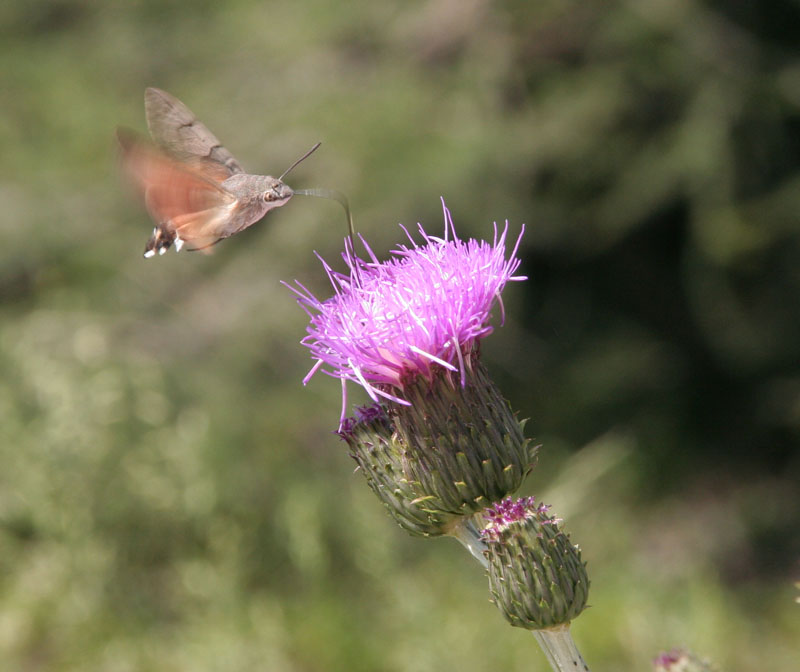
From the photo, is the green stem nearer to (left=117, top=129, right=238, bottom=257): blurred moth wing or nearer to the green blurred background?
(left=117, top=129, right=238, bottom=257): blurred moth wing

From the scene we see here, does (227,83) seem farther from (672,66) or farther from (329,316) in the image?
(329,316)

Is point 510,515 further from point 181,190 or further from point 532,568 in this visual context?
point 181,190

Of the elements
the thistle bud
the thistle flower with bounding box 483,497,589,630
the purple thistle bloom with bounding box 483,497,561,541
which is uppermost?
the thistle bud

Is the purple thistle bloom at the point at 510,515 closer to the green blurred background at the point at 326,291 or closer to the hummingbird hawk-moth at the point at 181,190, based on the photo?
the hummingbird hawk-moth at the point at 181,190

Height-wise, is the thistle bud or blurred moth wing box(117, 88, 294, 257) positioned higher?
blurred moth wing box(117, 88, 294, 257)

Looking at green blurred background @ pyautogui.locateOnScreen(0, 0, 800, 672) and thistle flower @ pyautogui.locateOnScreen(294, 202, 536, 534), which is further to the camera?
green blurred background @ pyautogui.locateOnScreen(0, 0, 800, 672)

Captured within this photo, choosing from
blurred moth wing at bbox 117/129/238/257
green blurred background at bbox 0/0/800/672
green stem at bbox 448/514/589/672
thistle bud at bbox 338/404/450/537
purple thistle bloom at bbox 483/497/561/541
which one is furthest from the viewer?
green blurred background at bbox 0/0/800/672

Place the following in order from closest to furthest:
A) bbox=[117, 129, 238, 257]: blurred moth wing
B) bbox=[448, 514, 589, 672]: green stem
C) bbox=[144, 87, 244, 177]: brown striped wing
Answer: bbox=[448, 514, 589, 672]: green stem
bbox=[117, 129, 238, 257]: blurred moth wing
bbox=[144, 87, 244, 177]: brown striped wing

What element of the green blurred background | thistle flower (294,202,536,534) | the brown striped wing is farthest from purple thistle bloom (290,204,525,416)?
the green blurred background
